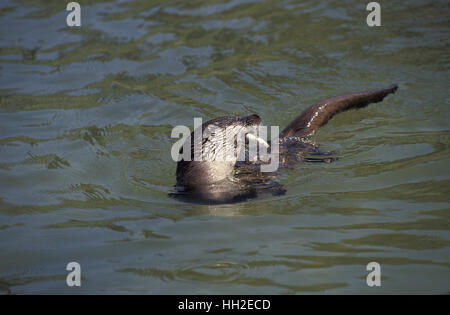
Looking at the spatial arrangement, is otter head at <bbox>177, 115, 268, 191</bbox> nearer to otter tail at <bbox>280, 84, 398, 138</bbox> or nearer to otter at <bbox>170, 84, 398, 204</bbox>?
otter at <bbox>170, 84, 398, 204</bbox>

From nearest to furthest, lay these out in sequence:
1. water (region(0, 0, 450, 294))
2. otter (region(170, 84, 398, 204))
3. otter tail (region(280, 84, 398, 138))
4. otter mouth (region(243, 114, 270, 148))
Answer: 1. water (region(0, 0, 450, 294))
2. otter (region(170, 84, 398, 204))
3. otter mouth (region(243, 114, 270, 148))
4. otter tail (region(280, 84, 398, 138))

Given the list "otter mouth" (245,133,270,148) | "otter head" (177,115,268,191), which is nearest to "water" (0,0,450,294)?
"otter head" (177,115,268,191)

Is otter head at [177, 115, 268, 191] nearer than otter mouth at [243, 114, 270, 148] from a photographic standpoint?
Yes

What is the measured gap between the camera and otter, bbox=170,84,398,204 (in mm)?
4109

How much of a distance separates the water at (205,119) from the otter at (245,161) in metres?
0.13

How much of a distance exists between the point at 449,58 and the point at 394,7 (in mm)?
1741

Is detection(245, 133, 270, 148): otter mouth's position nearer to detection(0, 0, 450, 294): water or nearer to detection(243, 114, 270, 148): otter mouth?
detection(243, 114, 270, 148): otter mouth

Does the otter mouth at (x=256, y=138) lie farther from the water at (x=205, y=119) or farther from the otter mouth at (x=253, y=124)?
the water at (x=205, y=119)

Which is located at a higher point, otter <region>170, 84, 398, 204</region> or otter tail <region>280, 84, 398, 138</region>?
otter tail <region>280, 84, 398, 138</region>

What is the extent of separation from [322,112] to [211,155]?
132 centimetres

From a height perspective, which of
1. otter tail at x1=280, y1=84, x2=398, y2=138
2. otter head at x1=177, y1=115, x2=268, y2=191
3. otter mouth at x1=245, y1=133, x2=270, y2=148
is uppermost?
otter tail at x1=280, y1=84, x2=398, y2=138

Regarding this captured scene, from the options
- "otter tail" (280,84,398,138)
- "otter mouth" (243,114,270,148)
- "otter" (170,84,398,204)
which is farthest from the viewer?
"otter tail" (280,84,398,138)

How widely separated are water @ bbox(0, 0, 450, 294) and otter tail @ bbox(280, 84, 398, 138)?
0.20m

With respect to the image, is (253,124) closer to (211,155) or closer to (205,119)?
(211,155)
